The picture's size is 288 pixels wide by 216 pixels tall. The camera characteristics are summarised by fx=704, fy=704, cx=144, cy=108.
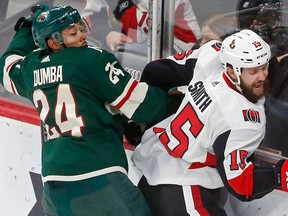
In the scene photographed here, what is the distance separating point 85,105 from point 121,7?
1.79 ft

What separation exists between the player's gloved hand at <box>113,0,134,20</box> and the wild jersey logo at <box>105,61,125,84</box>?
0.42m

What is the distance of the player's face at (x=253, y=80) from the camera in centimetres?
193

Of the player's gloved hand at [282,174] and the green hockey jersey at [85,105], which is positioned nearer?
the player's gloved hand at [282,174]

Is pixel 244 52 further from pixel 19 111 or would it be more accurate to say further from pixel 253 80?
pixel 19 111

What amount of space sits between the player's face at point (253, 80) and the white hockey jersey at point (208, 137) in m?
0.02

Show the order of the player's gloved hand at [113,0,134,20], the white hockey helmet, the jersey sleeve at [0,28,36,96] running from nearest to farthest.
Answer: the white hockey helmet
the jersey sleeve at [0,28,36,96]
the player's gloved hand at [113,0,134,20]

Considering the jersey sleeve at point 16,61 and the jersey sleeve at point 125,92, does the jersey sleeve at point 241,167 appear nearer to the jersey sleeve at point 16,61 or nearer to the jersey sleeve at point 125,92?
the jersey sleeve at point 125,92

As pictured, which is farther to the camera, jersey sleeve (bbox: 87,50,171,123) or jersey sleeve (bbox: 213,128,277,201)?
jersey sleeve (bbox: 87,50,171,123)

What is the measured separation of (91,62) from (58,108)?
178 mm

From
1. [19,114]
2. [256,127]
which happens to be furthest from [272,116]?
[19,114]

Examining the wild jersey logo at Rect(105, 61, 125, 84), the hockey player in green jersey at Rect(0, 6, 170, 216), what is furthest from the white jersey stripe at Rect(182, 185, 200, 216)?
the wild jersey logo at Rect(105, 61, 125, 84)

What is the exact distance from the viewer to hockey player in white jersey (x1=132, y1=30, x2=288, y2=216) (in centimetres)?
193

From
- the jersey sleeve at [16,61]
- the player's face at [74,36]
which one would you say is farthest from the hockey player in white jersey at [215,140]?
the jersey sleeve at [16,61]

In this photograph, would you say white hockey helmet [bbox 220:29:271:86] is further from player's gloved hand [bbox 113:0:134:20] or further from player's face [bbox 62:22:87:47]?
player's gloved hand [bbox 113:0:134:20]
